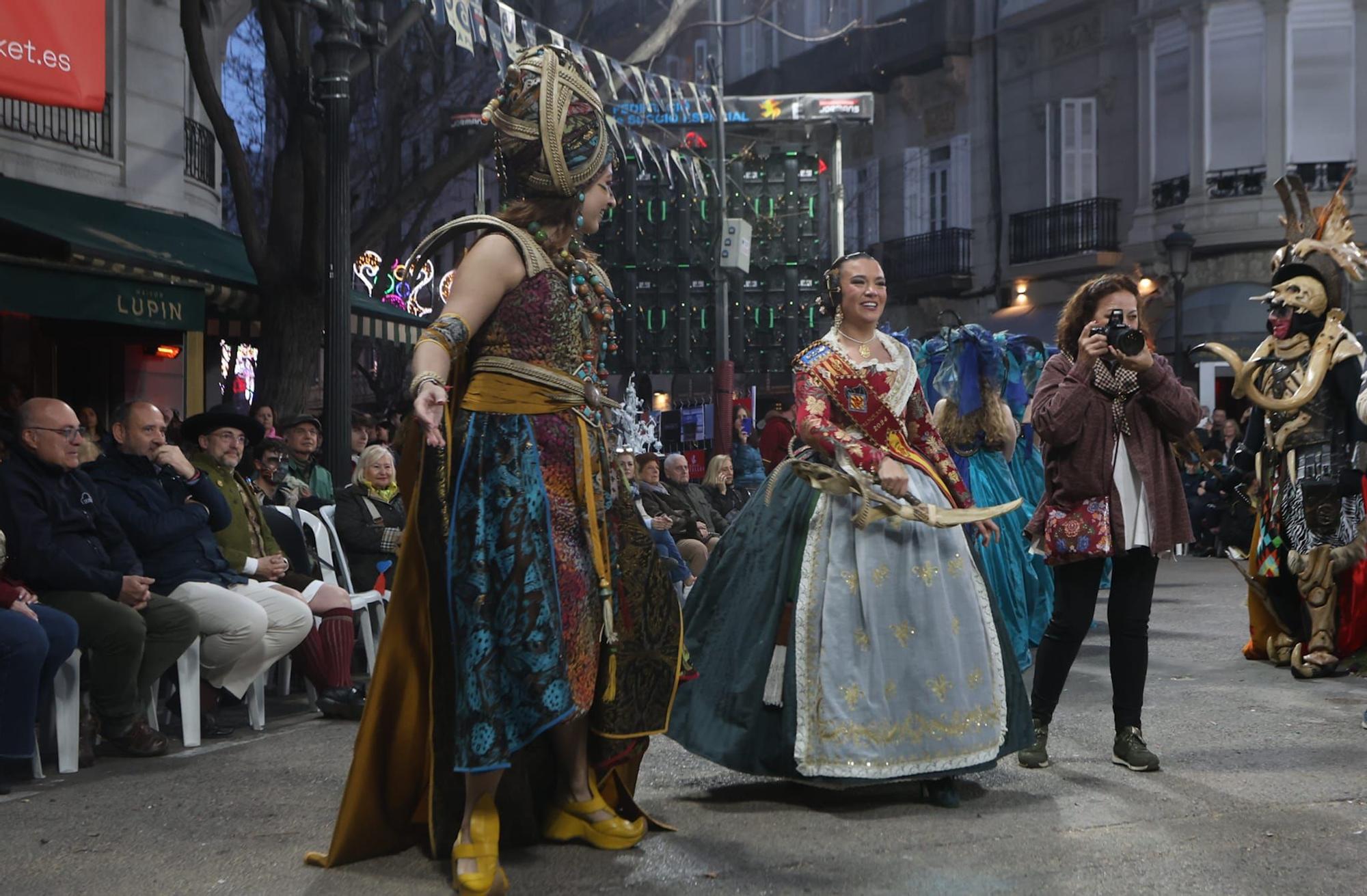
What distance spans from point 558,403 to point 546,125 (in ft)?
2.38

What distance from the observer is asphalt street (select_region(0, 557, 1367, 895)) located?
397cm

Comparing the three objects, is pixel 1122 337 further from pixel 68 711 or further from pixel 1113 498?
pixel 68 711

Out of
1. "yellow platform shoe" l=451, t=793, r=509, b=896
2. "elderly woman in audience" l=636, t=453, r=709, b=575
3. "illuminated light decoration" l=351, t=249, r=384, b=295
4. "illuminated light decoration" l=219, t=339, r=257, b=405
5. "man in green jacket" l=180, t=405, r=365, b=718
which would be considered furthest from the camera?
"illuminated light decoration" l=351, t=249, r=384, b=295

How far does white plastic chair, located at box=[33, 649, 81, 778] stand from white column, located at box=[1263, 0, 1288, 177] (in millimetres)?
20613

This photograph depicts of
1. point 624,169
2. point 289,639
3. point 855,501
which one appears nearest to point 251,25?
point 624,169

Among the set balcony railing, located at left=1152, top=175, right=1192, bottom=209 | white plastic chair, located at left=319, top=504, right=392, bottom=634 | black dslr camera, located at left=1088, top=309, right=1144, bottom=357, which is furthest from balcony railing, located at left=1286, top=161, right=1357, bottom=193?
black dslr camera, located at left=1088, top=309, right=1144, bottom=357

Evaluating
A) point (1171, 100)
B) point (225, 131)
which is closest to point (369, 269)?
point (1171, 100)

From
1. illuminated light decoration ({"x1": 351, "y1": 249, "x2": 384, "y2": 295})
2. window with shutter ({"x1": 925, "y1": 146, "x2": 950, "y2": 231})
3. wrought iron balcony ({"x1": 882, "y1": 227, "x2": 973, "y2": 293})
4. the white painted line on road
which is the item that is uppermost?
window with shutter ({"x1": 925, "y1": 146, "x2": 950, "y2": 231})

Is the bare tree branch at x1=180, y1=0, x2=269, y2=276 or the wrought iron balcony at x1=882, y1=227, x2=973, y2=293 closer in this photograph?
the bare tree branch at x1=180, y1=0, x2=269, y2=276

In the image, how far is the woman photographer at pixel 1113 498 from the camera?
17.3ft

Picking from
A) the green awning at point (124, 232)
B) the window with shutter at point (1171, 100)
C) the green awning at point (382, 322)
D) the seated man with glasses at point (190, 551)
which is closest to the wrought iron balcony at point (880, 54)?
the window with shutter at point (1171, 100)

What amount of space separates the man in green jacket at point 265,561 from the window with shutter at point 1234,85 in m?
19.1

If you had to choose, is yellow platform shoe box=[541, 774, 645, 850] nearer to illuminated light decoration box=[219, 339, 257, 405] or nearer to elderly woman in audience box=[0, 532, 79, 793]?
elderly woman in audience box=[0, 532, 79, 793]

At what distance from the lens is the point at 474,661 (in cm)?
387
